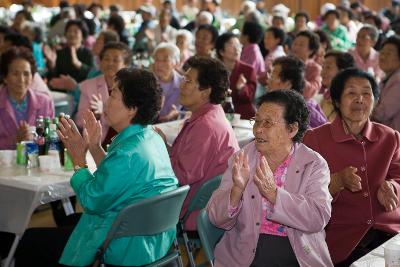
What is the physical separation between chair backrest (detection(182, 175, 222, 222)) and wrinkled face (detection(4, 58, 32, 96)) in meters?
1.61

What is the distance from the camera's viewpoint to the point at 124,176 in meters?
2.59

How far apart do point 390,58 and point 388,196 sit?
2.60m

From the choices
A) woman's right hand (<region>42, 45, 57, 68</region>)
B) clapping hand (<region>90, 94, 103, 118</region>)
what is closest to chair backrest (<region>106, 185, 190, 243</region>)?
clapping hand (<region>90, 94, 103, 118</region>)

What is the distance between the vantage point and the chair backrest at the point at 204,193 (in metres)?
2.99

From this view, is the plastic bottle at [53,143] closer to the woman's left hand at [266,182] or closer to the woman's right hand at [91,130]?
the woman's right hand at [91,130]

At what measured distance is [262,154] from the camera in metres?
2.59

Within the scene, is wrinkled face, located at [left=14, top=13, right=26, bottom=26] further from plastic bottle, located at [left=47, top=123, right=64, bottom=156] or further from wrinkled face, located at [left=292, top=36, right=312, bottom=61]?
plastic bottle, located at [left=47, top=123, right=64, bottom=156]

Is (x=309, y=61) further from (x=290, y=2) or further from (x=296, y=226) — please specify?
(x=290, y=2)

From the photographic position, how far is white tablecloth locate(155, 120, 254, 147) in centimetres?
443

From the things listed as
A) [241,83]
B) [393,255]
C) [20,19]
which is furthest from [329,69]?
[20,19]

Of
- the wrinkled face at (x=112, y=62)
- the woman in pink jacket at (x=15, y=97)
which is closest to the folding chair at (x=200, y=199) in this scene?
the woman in pink jacket at (x=15, y=97)

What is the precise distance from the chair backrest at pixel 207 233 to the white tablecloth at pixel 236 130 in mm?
1799

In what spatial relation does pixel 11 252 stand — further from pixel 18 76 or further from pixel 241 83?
pixel 241 83

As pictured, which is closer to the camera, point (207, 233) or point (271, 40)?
point (207, 233)
